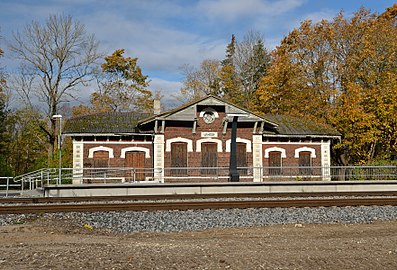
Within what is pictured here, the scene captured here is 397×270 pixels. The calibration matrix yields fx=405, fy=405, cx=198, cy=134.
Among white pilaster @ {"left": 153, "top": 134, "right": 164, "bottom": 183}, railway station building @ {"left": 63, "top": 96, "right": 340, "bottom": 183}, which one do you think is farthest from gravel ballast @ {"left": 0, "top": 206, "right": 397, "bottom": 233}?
white pilaster @ {"left": 153, "top": 134, "right": 164, "bottom": 183}

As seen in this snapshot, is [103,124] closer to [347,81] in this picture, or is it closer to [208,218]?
[208,218]

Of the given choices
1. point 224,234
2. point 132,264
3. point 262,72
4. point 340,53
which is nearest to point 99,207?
point 224,234

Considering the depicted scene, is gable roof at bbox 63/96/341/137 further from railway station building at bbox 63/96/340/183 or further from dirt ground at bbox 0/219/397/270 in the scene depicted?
dirt ground at bbox 0/219/397/270

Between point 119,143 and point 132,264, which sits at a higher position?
point 119,143

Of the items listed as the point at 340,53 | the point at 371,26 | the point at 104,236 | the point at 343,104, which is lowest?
the point at 104,236

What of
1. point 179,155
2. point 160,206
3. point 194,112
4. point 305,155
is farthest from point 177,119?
point 160,206

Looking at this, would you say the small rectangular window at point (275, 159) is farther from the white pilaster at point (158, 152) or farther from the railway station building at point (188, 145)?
the white pilaster at point (158, 152)

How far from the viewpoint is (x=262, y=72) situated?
50.7 metres

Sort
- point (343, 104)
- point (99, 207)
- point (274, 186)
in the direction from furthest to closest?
point (343, 104) → point (274, 186) → point (99, 207)

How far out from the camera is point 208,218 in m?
12.2

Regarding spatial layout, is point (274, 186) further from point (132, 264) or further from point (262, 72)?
point (262, 72)

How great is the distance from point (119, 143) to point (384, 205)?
635 inches

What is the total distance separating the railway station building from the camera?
2514 centimetres

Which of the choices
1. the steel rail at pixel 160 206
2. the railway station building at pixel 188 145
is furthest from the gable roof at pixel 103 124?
the steel rail at pixel 160 206
